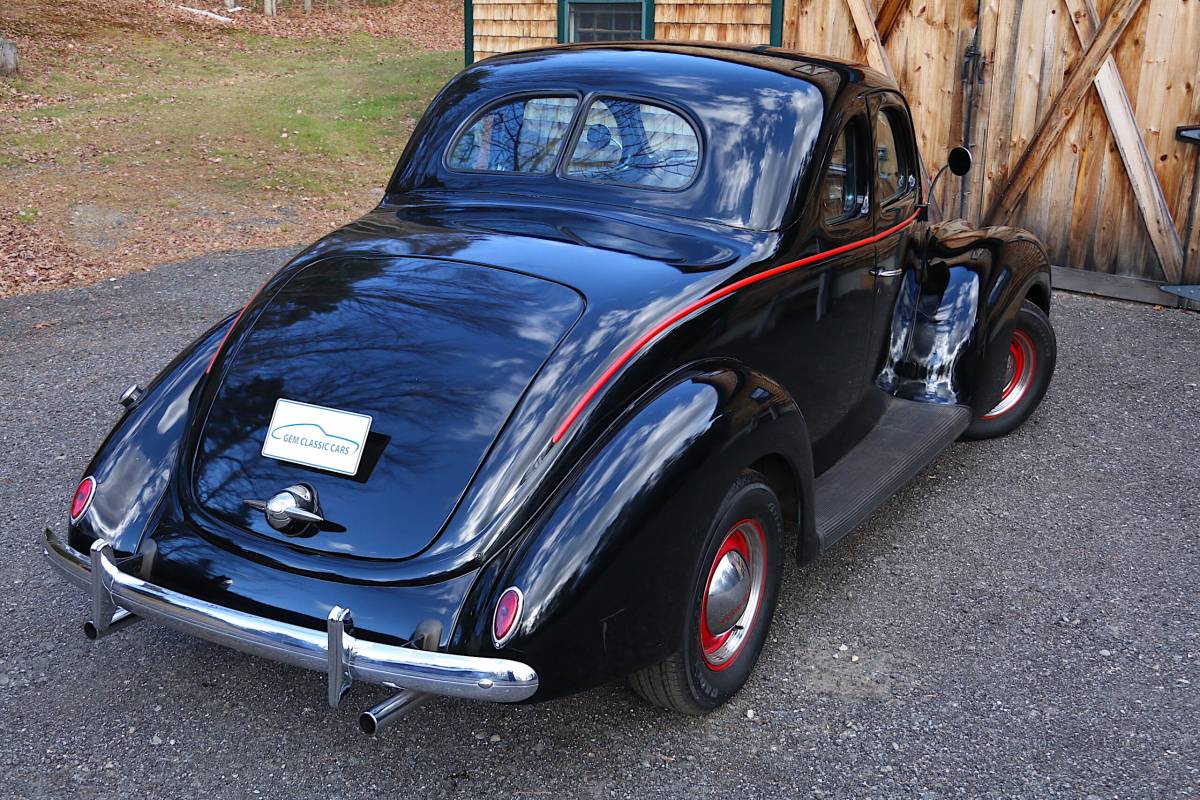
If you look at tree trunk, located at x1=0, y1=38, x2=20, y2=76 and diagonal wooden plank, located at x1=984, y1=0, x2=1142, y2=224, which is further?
tree trunk, located at x1=0, y1=38, x2=20, y2=76

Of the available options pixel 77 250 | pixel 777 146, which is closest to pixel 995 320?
pixel 777 146

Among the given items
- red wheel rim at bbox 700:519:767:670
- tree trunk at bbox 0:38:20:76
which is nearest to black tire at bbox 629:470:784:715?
red wheel rim at bbox 700:519:767:670

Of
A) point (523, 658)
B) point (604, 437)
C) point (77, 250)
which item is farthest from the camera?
point (77, 250)

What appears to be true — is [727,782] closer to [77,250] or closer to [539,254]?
[539,254]

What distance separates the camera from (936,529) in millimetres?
4645

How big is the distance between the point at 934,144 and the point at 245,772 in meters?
7.83

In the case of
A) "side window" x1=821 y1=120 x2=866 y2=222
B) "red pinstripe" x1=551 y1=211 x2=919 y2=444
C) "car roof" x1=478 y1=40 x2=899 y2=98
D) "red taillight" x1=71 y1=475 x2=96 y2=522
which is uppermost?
"car roof" x1=478 y1=40 x2=899 y2=98

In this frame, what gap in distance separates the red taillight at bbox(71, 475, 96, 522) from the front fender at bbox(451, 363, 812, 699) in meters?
1.37

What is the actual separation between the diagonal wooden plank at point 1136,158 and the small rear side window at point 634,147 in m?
5.45

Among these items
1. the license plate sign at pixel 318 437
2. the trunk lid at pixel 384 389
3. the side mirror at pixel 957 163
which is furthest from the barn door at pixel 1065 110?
the license plate sign at pixel 318 437

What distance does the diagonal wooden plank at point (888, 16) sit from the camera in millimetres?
9023

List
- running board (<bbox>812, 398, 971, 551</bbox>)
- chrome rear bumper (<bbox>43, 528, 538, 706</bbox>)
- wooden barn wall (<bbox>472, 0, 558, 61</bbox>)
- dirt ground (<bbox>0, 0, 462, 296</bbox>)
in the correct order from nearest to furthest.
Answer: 1. chrome rear bumper (<bbox>43, 528, 538, 706</bbox>)
2. running board (<bbox>812, 398, 971, 551</bbox>)
3. dirt ground (<bbox>0, 0, 462, 296</bbox>)
4. wooden barn wall (<bbox>472, 0, 558, 61</bbox>)

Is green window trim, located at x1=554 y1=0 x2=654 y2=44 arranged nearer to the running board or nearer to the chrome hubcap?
the running board

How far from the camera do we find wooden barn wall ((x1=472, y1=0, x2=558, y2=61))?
11500mm
